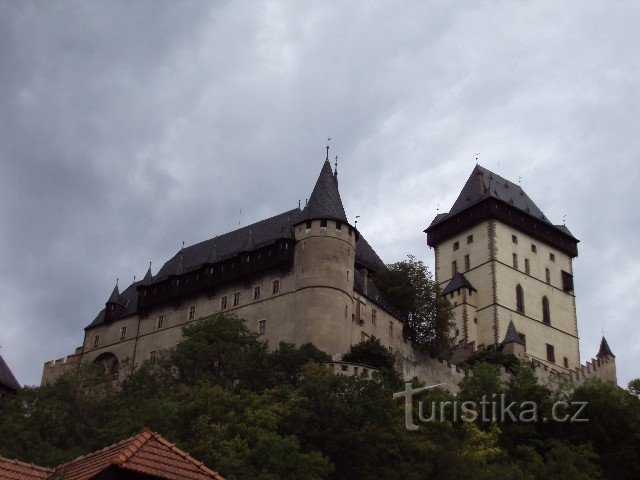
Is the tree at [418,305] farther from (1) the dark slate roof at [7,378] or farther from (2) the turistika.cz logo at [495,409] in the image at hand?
(1) the dark slate roof at [7,378]

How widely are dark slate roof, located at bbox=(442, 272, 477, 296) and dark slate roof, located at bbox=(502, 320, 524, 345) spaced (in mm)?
4487

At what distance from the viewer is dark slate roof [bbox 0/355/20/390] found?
4962cm

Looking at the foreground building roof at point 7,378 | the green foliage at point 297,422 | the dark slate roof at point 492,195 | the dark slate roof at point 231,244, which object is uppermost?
the dark slate roof at point 492,195

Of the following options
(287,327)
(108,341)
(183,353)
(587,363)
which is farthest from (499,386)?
(108,341)

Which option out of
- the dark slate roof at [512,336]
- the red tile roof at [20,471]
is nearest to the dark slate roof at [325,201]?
the dark slate roof at [512,336]

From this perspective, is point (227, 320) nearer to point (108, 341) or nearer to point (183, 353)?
point (183, 353)

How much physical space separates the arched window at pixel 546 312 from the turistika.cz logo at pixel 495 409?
70.3 feet

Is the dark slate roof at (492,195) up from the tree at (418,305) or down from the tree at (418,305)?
up

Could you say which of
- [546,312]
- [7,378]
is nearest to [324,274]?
[7,378]

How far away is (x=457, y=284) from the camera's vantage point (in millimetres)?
63969

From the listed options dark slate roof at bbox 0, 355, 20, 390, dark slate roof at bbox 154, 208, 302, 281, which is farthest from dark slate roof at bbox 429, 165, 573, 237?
dark slate roof at bbox 0, 355, 20, 390

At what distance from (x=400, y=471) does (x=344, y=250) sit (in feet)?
61.0

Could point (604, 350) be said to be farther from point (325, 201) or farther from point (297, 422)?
point (297, 422)

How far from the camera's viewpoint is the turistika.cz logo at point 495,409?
38.5m
